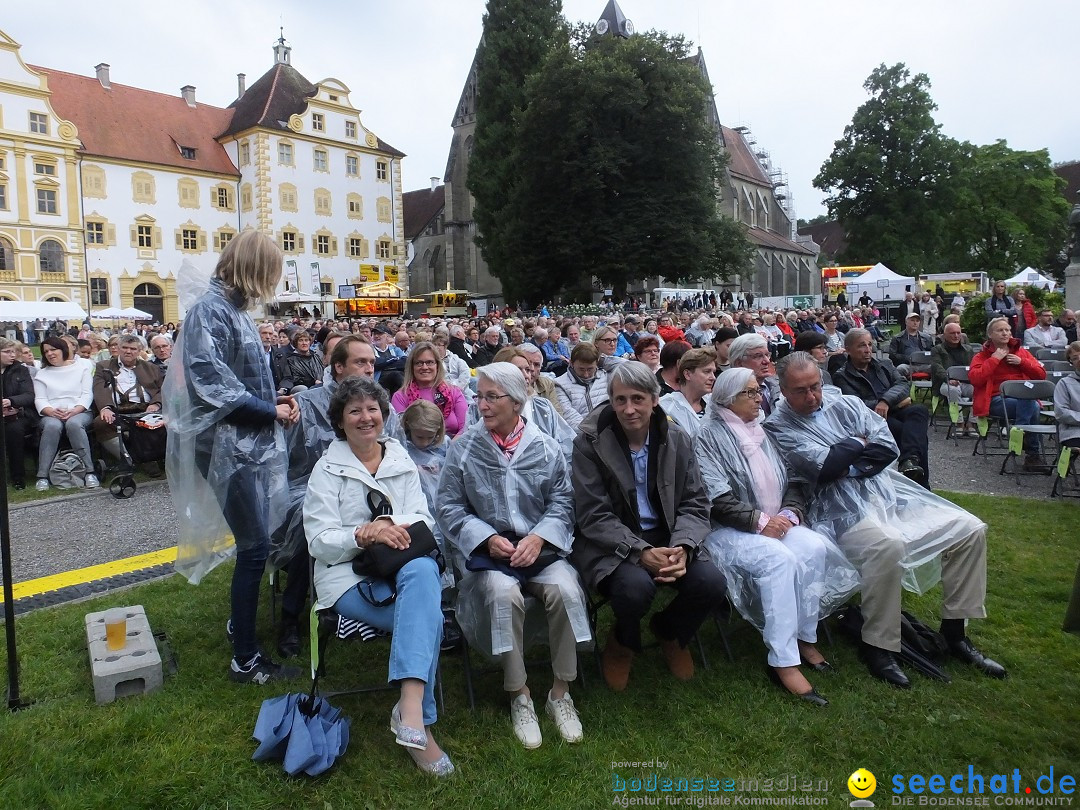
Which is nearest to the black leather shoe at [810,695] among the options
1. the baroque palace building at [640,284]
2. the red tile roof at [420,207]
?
the baroque palace building at [640,284]

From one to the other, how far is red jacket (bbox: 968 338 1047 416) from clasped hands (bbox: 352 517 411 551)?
8.24 metres

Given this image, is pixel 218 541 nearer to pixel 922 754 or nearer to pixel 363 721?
pixel 363 721

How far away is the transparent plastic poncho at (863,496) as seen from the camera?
4.01 metres

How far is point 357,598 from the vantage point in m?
3.39

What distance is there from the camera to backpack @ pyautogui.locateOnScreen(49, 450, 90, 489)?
8383 mm

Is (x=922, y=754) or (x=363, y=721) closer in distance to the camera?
(x=922, y=754)

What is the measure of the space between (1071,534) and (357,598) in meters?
5.60

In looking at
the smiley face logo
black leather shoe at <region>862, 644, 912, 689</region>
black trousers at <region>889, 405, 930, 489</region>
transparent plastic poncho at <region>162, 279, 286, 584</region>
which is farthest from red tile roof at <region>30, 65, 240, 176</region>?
the smiley face logo

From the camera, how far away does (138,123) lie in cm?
4788

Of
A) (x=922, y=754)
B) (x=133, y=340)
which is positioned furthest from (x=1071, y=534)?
(x=133, y=340)

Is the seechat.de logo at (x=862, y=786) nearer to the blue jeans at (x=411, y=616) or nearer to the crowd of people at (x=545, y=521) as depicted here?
the crowd of people at (x=545, y=521)

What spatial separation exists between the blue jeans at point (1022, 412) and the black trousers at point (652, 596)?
6.49 meters

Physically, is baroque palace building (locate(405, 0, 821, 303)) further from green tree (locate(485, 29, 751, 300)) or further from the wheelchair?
the wheelchair

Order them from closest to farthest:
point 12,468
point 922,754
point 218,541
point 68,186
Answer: point 922,754, point 218,541, point 12,468, point 68,186
